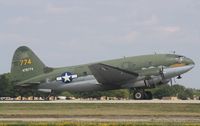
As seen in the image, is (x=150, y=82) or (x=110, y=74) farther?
(x=110, y=74)

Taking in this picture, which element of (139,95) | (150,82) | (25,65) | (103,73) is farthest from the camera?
(25,65)

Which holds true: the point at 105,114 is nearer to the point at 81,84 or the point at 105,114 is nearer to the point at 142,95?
the point at 142,95

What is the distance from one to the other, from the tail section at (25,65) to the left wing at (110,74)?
9328 mm

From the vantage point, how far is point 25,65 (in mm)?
70562

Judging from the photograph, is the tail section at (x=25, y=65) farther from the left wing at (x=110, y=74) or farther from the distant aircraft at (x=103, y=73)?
the left wing at (x=110, y=74)

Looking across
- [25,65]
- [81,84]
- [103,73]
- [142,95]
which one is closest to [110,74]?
[103,73]

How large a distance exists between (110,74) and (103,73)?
87cm

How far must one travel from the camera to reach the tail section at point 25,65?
70.1m

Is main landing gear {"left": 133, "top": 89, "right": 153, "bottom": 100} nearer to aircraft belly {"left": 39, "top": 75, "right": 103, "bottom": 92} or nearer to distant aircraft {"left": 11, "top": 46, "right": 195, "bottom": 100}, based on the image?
distant aircraft {"left": 11, "top": 46, "right": 195, "bottom": 100}

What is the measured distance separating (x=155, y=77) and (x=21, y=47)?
20153 mm

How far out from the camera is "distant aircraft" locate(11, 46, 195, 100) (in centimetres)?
6219

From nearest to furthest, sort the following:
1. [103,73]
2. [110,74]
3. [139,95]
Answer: [139,95], [103,73], [110,74]

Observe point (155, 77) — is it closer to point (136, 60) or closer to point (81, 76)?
point (136, 60)

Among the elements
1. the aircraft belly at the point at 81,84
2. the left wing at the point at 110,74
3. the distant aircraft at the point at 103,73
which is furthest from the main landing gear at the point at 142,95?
the aircraft belly at the point at 81,84
